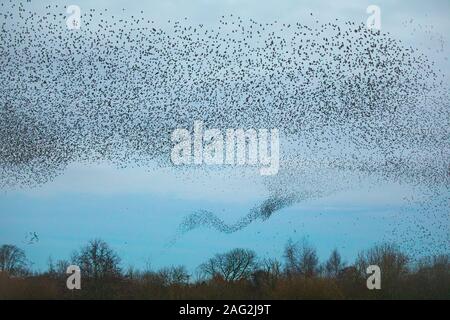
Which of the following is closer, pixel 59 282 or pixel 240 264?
pixel 59 282

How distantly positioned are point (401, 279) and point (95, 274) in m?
7.09

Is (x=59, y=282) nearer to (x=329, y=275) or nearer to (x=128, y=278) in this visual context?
(x=128, y=278)

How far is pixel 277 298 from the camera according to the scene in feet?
54.6

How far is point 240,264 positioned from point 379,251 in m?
3.34
